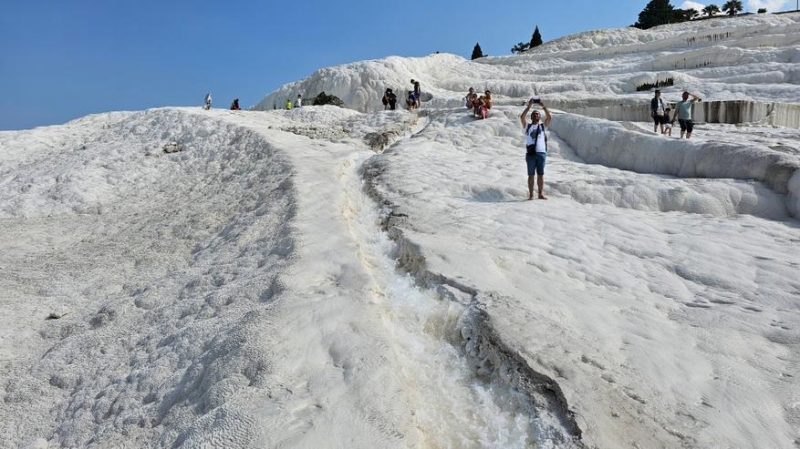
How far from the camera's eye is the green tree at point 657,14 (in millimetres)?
66125

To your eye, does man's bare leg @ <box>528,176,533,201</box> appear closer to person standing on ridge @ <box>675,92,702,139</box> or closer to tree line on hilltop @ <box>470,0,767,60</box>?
person standing on ridge @ <box>675,92,702,139</box>

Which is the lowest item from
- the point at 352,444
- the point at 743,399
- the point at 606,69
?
the point at 743,399

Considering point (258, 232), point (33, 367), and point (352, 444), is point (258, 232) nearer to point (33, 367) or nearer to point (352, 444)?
point (33, 367)

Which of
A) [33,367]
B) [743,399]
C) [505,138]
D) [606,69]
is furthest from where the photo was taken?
[606,69]

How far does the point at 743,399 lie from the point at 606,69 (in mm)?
35801

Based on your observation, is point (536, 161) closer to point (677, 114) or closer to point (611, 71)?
point (677, 114)

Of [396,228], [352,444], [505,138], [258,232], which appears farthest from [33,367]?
[505,138]

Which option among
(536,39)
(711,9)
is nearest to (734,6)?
(711,9)

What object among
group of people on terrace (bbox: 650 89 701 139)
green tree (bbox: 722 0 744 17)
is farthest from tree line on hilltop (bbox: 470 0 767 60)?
group of people on terrace (bbox: 650 89 701 139)

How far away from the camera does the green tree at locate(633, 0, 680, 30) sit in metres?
66.1

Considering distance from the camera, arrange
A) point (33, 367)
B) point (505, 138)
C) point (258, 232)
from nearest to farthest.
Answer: point (33, 367) < point (258, 232) < point (505, 138)

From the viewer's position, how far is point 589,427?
3672 mm

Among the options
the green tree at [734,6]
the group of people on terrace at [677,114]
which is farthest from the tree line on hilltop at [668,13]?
the group of people on terrace at [677,114]

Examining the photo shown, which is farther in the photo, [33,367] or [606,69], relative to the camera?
[606,69]
